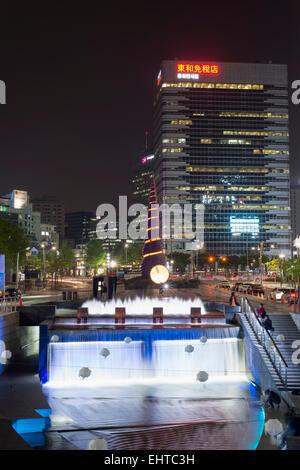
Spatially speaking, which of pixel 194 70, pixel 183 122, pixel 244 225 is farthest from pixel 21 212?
pixel 194 70

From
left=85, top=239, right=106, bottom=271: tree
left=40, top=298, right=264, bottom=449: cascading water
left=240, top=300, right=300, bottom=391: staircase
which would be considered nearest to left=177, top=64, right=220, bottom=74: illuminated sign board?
left=85, top=239, right=106, bottom=271: tree

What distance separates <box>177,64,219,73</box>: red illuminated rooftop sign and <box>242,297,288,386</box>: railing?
15201 centimetres

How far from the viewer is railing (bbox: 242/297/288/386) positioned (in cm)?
1953

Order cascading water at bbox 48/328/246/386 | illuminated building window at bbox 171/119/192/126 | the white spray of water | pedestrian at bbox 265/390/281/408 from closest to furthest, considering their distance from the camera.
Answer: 1. pedestrian at bbox 265/390/281/408
2. cascading water at bbox 48/328/246/386
3. the white spray of water
4. illuminated building window at bbox 171/119/192/126

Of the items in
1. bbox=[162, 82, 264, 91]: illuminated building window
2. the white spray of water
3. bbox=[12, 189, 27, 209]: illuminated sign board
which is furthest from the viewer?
bbox=[162, 82, 264, 91]: illuminated building window

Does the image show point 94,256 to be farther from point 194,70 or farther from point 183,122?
point 194,70

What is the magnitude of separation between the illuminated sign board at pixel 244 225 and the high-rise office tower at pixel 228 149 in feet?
1.35

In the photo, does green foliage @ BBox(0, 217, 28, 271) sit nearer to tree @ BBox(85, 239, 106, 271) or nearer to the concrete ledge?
tree @ BBox(85, 239, 106, 271)

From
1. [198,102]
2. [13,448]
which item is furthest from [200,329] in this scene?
[198,102]

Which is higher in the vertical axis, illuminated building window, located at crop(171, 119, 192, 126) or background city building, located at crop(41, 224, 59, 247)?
illuminated building window, located at crop(171, 119, 192, 126)

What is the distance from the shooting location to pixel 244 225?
161500 mm

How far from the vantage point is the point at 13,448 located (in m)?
11.4

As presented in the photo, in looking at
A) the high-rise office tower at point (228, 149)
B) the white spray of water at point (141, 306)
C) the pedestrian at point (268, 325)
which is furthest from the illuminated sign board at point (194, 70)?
the pedestrian at point (268, 325)
